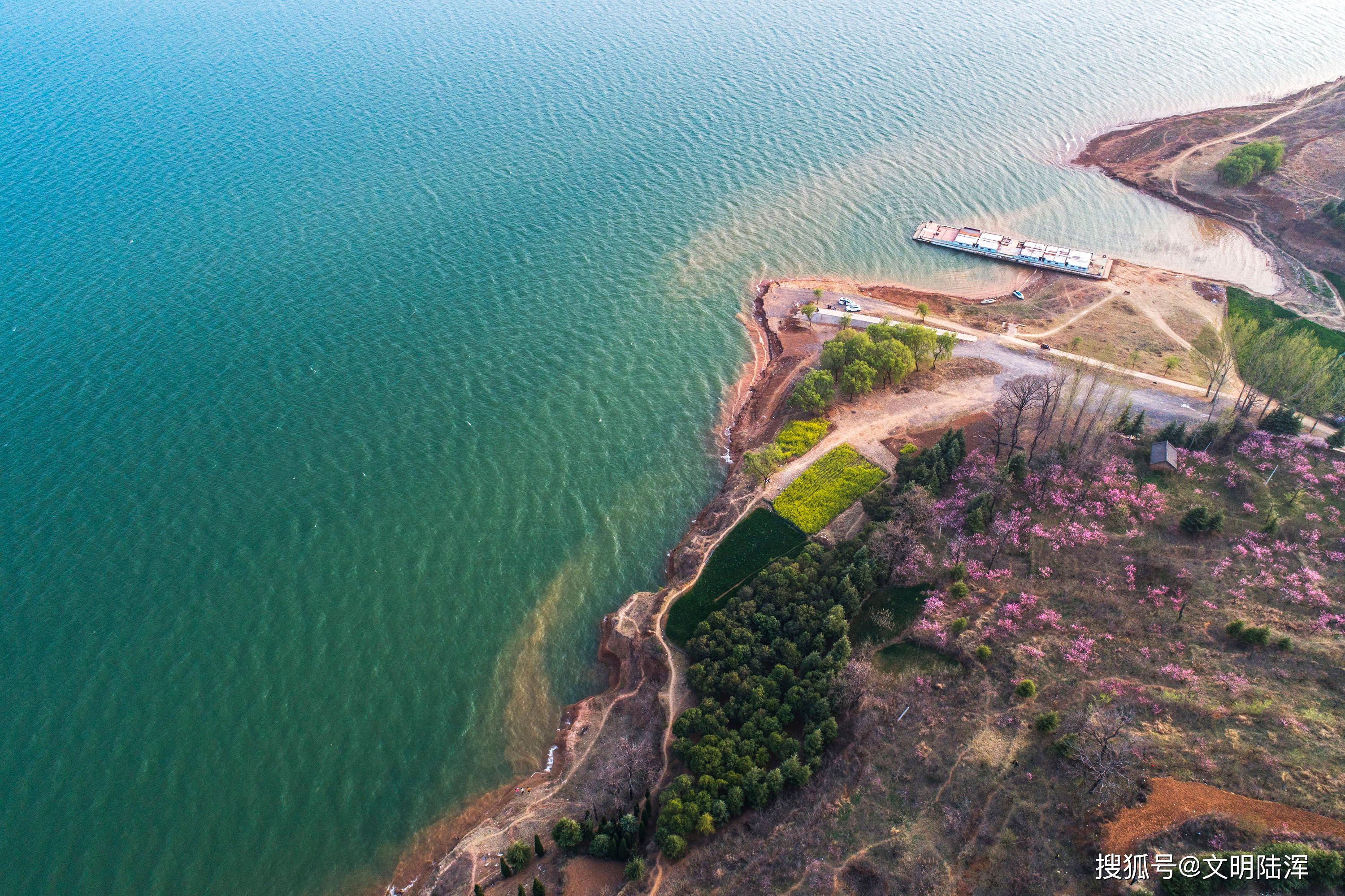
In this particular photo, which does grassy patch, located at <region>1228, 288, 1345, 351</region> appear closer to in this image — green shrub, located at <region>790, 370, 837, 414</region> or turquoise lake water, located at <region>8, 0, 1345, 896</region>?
turquoise lake water, located at <region>8, 0, 1345, 896</region>

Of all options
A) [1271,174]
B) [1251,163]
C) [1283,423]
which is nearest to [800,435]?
[1283,423]

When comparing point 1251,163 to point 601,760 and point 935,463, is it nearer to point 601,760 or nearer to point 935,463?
point 935,463

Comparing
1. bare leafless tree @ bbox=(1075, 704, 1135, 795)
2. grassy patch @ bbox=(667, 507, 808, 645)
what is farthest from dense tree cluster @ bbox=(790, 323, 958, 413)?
bare leafless tree @ bbox=(1075, 704, 1135, 795)

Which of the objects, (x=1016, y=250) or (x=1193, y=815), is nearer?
(x=1193, y=815)

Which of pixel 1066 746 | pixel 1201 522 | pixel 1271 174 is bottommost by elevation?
pixel 1066 746

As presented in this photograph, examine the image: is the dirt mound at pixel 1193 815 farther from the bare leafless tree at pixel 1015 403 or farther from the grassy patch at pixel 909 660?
the bare leafless tree at pixel 1015 403

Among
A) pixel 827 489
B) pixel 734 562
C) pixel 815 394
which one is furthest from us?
pixel 815 394

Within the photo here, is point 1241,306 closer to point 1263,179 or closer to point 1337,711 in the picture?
point 1263,179
